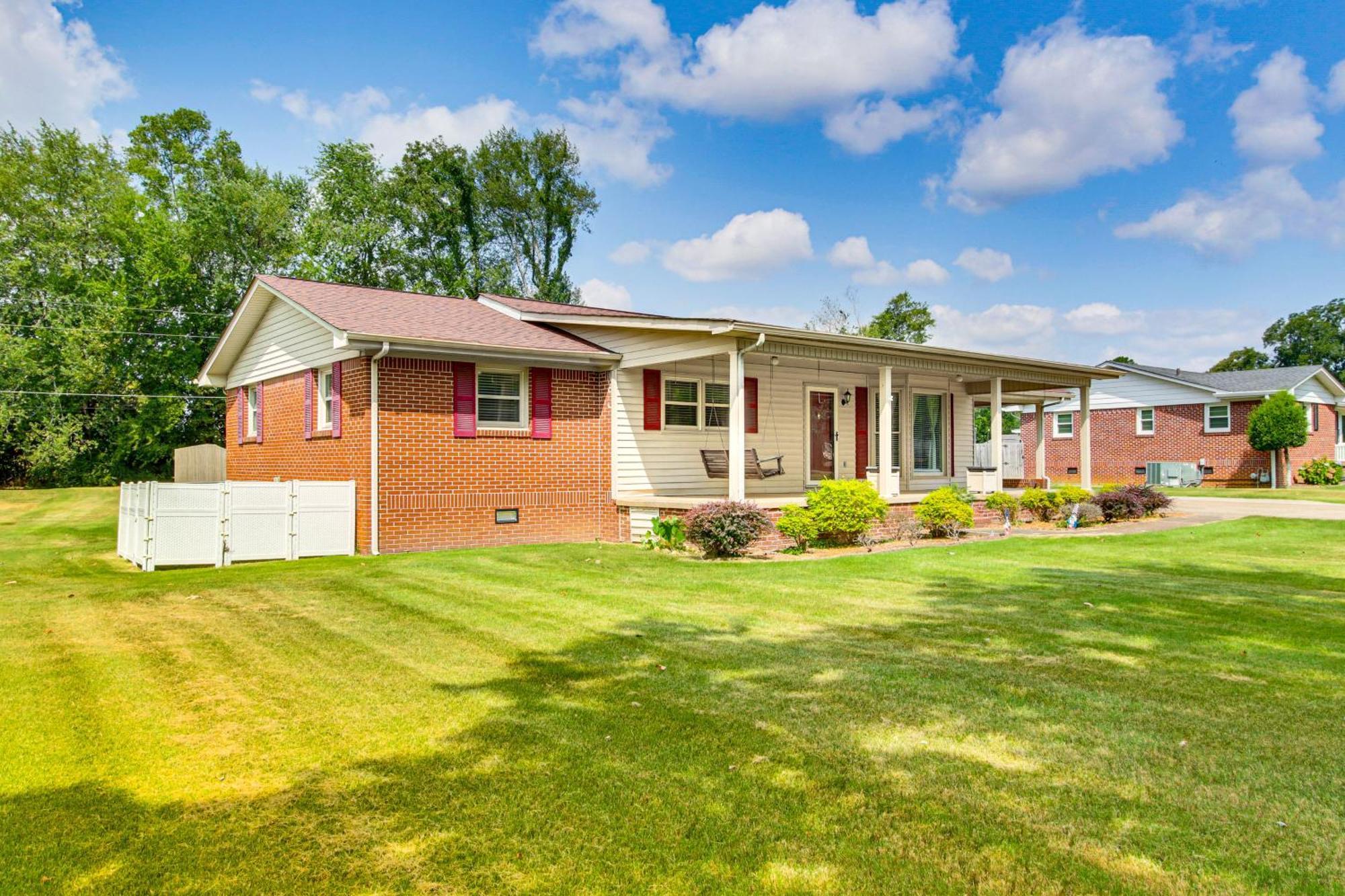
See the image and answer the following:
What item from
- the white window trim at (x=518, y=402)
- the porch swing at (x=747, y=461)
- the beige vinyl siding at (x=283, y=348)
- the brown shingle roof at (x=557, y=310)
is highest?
the brown shingle roof at (x=557, y=310)

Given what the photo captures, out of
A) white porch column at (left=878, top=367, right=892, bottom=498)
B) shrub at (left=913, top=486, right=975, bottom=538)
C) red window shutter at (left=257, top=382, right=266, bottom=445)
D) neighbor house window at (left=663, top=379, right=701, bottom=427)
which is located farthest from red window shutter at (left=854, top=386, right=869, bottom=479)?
red window shutter at (left=257, top=382, right=266, bottom=445)

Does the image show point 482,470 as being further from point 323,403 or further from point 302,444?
point 302,444

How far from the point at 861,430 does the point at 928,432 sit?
83.9 inches

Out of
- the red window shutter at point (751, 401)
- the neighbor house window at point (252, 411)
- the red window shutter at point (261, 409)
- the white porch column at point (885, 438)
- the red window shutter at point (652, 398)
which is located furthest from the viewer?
the neighbor house window at point (252, 411)

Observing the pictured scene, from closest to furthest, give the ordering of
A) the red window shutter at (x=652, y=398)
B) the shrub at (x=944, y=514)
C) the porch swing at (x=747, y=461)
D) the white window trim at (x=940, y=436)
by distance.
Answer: the shrub at (x=944, y=514) → the red window shutter at (x=652, y=398) → the porch swing at (x=747, y=461) → the white window trim at (x=940, y=436)

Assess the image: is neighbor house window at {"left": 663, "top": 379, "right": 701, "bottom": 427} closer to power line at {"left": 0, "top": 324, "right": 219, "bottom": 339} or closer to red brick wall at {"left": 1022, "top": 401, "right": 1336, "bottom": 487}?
red brick wall at {"left": 1022, "top": 401, "right": 1336, "bottom": 487}

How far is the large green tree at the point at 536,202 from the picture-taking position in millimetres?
36531

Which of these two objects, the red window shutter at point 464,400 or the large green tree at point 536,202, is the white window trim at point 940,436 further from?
the large green tree at point 536,202

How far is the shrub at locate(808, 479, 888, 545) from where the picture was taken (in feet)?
38.1

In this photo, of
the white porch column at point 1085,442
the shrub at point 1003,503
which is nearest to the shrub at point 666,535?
the shrub at point 1003,503

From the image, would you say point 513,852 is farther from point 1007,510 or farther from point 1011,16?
point 1011,16

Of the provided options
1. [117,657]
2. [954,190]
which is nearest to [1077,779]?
[117,657]

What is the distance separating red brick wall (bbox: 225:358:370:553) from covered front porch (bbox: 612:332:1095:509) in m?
4.20

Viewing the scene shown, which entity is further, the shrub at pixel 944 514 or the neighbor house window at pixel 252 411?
the neighbor house window at pixel 252 411
